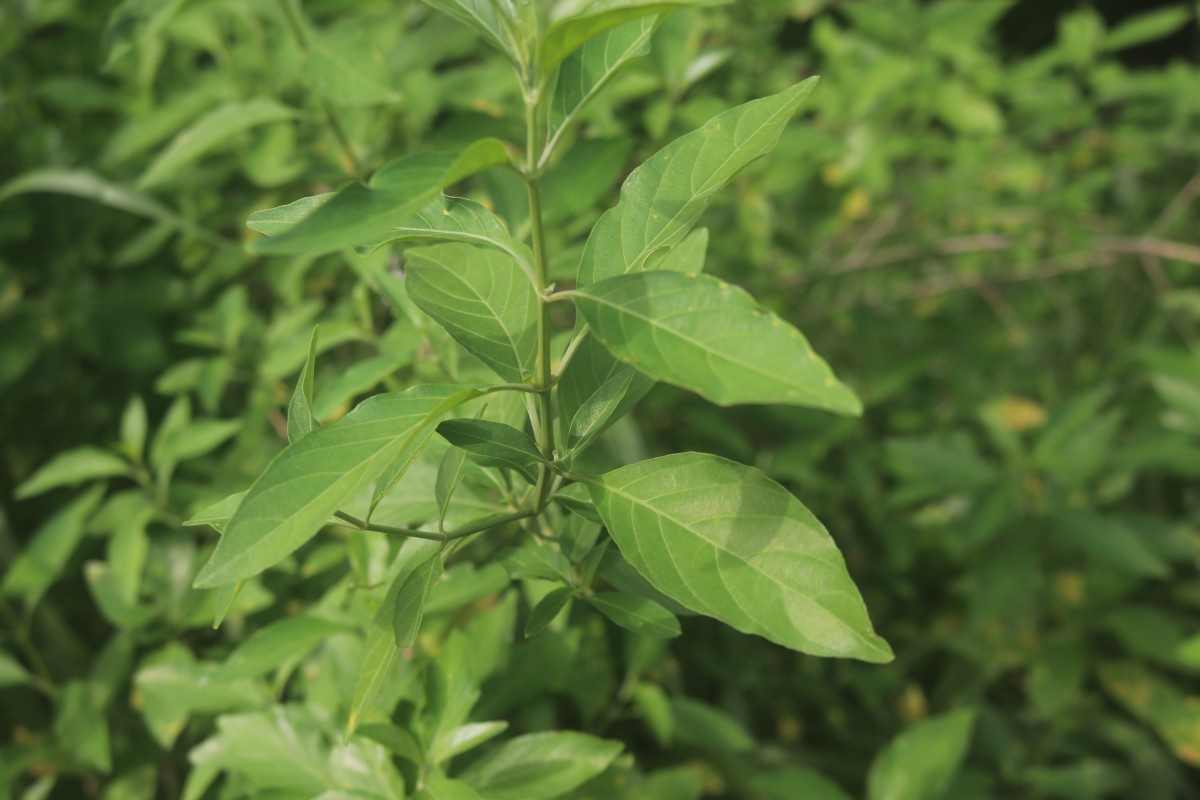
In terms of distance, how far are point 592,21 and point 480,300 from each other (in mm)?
184

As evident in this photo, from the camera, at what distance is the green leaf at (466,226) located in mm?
555

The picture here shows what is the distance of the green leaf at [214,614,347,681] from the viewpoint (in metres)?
0.79

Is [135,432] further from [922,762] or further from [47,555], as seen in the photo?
[922,762]

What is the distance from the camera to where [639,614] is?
0.61m

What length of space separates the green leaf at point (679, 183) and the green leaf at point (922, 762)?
2.58ft

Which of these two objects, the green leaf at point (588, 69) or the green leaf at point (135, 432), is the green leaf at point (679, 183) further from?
the green leaf at point (135, 432)

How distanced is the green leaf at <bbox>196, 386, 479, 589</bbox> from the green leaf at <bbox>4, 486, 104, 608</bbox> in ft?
2.70

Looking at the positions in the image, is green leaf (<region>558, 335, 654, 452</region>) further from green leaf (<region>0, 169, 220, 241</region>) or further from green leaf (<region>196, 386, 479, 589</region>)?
green leaf (<region>0, 169, 220, 241</region>)

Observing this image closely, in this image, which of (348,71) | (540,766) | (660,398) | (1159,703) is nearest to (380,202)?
(540,766)

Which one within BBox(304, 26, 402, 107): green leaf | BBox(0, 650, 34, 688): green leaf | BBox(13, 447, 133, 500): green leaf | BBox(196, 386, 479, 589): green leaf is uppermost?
BBox(304, 26, 402, 107): green leaf

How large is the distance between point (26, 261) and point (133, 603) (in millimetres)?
761

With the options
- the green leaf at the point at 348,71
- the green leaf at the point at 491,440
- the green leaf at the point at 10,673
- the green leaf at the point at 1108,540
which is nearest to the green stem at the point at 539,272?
the green leaf at the point at 491,440

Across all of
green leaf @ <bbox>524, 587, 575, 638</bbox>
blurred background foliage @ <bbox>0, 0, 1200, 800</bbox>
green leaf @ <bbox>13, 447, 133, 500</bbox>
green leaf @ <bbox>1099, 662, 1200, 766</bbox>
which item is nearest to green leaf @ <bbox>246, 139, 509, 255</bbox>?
green leaf @ <bbox>524, 587, 575, 638</bbox>

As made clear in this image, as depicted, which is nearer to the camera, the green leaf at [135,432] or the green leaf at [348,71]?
the green leaf at [348,71]
